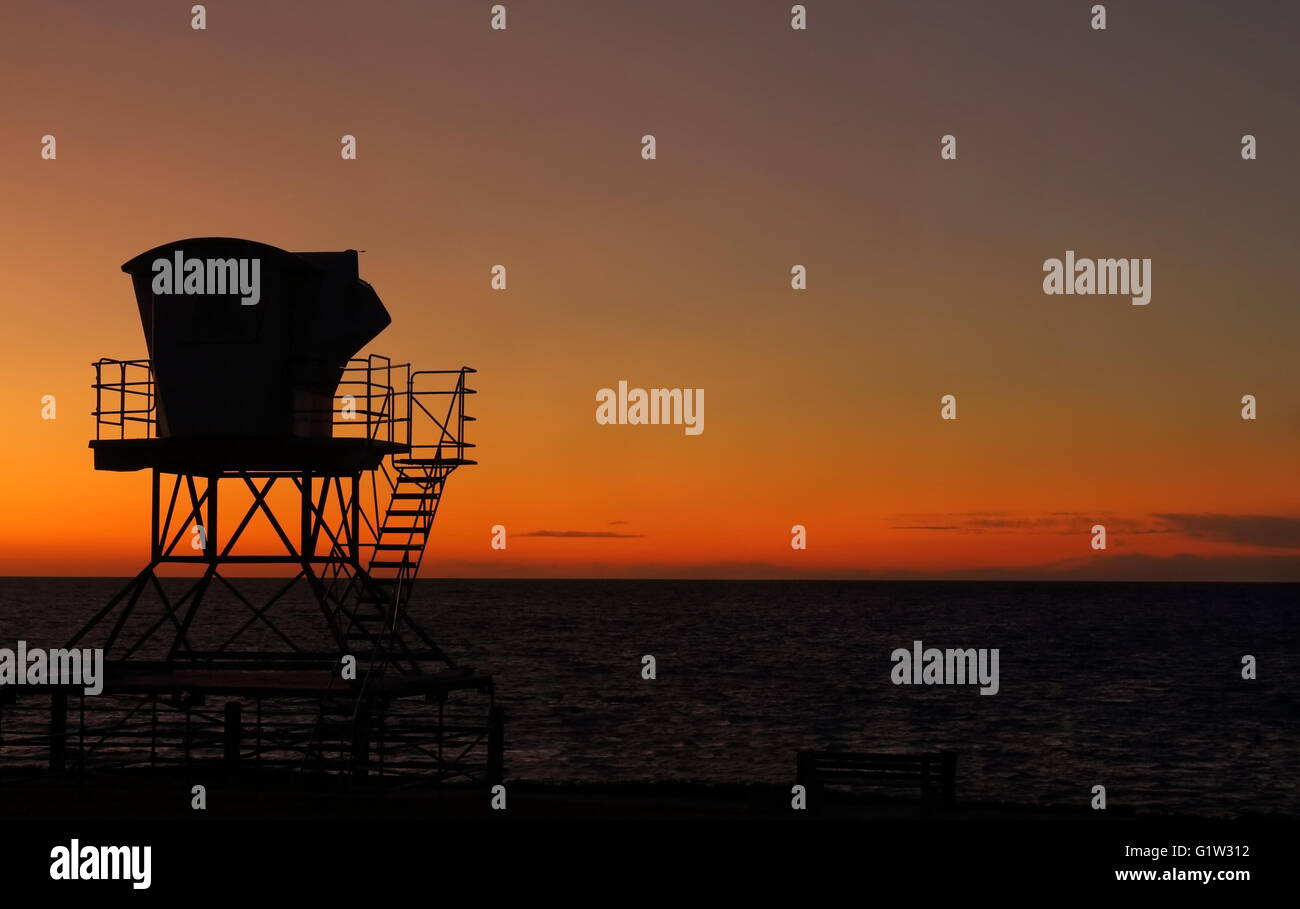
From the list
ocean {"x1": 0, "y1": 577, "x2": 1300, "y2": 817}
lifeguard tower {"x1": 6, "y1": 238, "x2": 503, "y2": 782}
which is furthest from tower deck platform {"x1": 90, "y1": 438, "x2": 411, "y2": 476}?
ocean {"x1": 0, "y1": 577, "x2": 1300, "y2": 817}

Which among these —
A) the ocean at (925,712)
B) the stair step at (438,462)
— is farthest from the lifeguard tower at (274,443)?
the ocean at (925,712)

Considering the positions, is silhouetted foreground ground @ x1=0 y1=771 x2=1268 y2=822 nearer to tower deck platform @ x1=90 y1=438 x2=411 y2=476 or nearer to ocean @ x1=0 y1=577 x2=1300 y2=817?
tower deck platform @ x1=90 y1=438 x2=411 y2=476

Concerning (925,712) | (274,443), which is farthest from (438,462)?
(925,712)

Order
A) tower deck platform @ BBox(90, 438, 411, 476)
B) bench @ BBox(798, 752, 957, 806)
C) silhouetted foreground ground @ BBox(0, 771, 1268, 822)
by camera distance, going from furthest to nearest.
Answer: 1. tower deck platform @ BBox(90, 438, 411, 476)
2. silhouetted foreground ground @ BBox(0, 771, 1268, 822)
3. bench @ BBox(798, 752, 957, 806)

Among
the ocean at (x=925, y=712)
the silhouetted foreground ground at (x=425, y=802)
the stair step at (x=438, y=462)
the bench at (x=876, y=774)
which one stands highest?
the stair step at (x=438, y=462)

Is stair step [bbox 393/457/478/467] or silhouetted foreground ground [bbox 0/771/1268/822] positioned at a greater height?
stair step [bbox 393/457/478/467]

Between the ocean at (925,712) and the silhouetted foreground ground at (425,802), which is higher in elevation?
the silhouetted foreground ground at (425,802)

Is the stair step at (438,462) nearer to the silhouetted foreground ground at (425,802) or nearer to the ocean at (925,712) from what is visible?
the silhouetted foreground ground at (425,802)

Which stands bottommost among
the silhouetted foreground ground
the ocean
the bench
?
the ocean

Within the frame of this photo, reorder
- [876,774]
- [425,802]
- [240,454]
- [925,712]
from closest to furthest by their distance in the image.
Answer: [876,774] → [425,802] → [240,454] → [925,712]

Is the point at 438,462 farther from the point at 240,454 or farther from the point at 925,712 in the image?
the point at 925,712
